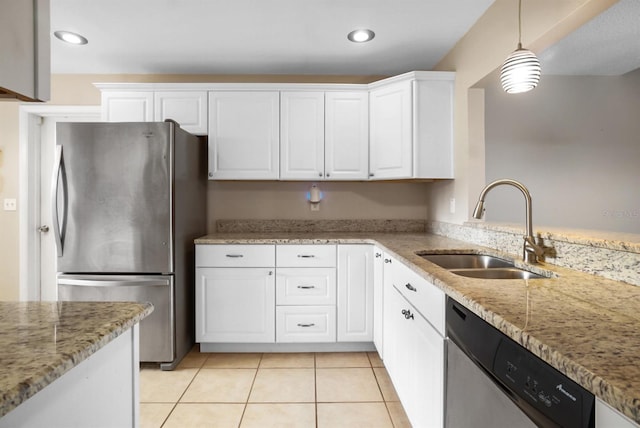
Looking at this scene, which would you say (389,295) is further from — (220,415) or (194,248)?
(194,248)

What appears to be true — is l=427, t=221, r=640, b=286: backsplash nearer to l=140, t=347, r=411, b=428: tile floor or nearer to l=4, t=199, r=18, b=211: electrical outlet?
l=140, t=347, r=411, b=428: tile floor

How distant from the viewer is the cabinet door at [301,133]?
2941 mm

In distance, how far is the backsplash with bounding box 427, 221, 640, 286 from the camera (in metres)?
1.16

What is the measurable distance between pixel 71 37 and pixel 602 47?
3950 mm

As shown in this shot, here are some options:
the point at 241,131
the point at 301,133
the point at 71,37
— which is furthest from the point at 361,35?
the point at 71,37

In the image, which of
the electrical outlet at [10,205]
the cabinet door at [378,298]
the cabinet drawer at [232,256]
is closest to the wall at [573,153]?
the cabinet door at [378,298]

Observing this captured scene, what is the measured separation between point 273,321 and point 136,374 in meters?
1.84

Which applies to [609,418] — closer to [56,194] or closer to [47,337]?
[47,337]

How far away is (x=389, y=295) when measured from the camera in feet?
7.22

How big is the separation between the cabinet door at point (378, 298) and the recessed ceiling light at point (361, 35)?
149cm

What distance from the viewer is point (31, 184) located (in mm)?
3191

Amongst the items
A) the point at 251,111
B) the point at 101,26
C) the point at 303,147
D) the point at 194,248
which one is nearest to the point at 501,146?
the point at 303,147

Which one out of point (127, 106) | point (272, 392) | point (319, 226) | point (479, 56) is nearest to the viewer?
point (272, 392)

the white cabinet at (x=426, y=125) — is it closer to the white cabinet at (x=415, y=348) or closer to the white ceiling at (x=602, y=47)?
the white ceiling at (x=602, y=47)
